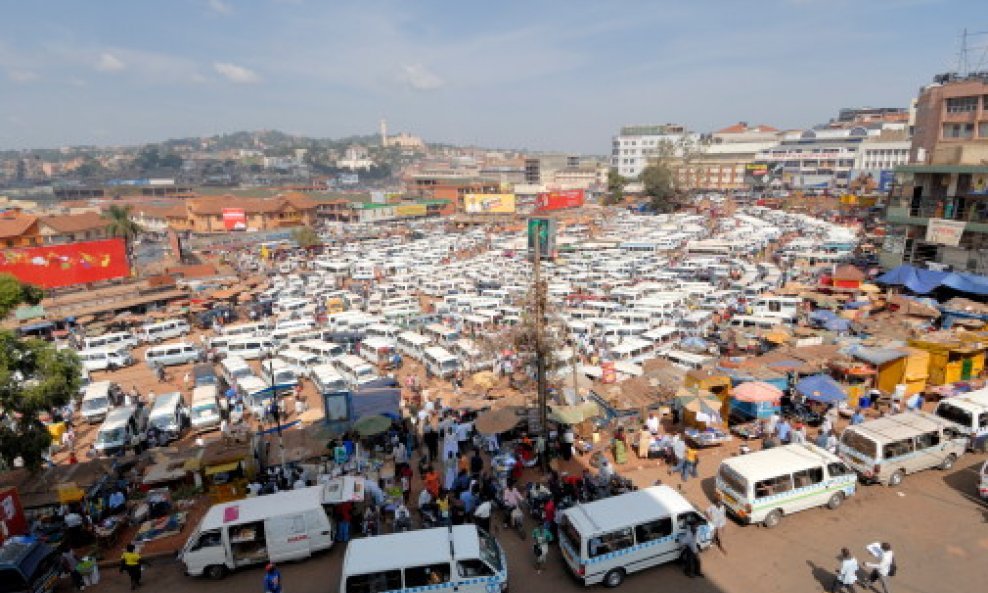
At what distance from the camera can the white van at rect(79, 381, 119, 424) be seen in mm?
21531

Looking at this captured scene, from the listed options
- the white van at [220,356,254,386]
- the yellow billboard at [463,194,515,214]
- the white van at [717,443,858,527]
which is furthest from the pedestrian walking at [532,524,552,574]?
the yellow billboard at [463,194,515,214]

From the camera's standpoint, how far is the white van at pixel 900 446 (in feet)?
39.8

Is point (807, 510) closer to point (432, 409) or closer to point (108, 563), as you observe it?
point (432, 409)

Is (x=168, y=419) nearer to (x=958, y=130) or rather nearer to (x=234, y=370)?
(x=234, y=370)

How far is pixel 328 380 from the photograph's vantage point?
2266 centimetres

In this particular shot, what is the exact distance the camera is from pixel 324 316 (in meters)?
34.8

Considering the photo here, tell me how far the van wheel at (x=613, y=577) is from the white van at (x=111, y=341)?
30455 mm

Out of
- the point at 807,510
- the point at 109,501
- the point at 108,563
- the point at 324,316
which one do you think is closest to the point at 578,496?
the point at 807,510

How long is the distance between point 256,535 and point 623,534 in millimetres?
7069

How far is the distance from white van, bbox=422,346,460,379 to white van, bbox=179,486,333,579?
1322 centimetres

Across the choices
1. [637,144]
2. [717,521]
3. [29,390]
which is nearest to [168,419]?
[29,390]

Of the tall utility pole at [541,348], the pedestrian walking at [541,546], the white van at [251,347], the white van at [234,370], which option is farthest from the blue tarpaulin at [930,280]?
the white van at [251,347]

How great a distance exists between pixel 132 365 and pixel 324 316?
10602 millimetres

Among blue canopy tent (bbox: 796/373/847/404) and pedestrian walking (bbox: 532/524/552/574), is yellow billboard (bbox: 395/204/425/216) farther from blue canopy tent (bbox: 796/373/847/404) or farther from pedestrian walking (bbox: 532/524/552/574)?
pedestrian walking (bbox: 532/524/552/574)
